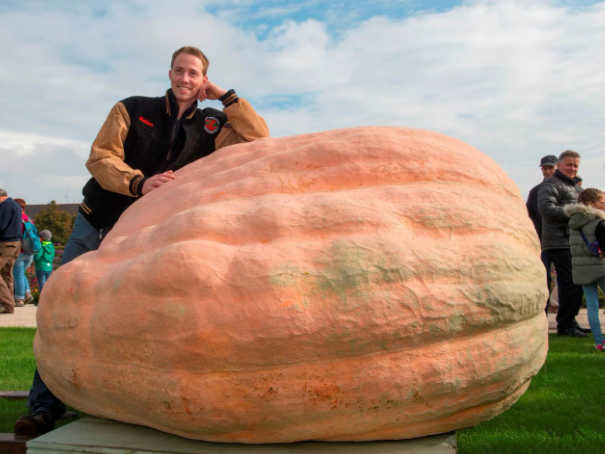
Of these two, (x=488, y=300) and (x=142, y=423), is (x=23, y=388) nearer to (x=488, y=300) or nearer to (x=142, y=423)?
(x=142, y=423)

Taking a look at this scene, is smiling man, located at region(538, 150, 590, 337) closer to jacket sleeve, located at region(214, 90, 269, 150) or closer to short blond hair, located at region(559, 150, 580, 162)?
short blond hair, located at region(559, 150, 580, 162)

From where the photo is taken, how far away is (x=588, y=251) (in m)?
5.69

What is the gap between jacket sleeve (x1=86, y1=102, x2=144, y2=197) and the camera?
3076 millimetres

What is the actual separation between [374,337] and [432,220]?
0.55 meters

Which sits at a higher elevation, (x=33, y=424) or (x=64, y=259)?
(x=64, y=259)

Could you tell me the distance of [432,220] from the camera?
2201 millimetres

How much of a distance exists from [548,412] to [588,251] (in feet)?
9.13

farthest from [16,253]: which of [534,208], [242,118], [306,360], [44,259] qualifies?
[306,360]

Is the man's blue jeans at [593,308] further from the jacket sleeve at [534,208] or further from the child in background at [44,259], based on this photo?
Answer: the child in background at [44,259]

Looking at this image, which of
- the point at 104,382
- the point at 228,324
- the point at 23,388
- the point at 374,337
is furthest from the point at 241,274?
the point at 23,388

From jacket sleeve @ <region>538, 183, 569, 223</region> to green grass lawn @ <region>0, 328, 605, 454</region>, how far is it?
1.63m

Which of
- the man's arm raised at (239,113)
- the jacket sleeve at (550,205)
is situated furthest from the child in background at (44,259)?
the jacket sleeve at (550,205)

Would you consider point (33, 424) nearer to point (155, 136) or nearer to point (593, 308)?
point (155, 136)

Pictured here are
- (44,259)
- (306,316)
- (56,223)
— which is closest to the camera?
(306,316)
